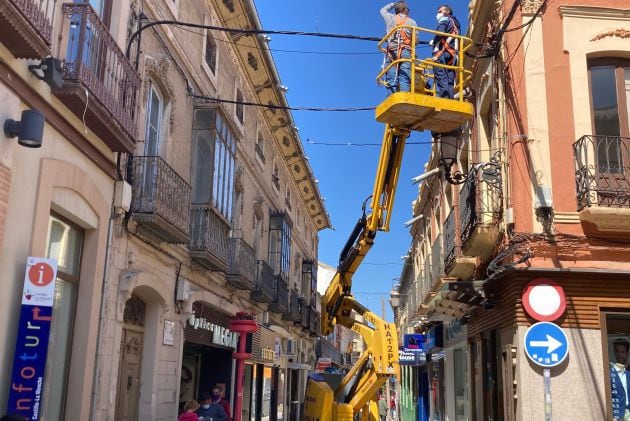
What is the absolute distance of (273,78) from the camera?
61.9ft

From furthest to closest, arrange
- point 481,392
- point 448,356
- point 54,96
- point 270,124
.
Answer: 1. point 270,124
2. point 448,356
3. point 481,392
4. point 54,96

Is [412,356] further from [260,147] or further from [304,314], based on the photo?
[304,314]

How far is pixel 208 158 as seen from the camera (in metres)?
12.8

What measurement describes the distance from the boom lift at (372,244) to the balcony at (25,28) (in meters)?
4.63

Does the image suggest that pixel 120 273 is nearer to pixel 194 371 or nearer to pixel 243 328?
pixel 243 328

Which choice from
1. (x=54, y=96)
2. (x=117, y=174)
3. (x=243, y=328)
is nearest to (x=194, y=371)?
(x=243, y=328)

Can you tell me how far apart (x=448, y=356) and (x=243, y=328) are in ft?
27.3

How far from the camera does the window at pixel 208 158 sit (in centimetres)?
1254

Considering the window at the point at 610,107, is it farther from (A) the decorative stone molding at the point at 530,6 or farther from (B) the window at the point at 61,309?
(B) the window at the point at 61,309

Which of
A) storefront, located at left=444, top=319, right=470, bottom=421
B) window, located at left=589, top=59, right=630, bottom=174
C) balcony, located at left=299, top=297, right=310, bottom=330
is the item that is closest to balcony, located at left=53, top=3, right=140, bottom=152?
window, located at left=589, top=59, right=630, bottom=174

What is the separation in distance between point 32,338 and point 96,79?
296 cm

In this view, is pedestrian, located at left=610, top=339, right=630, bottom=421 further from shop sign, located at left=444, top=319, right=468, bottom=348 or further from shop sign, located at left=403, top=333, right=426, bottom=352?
shop sign, located at left=403, top=333, right=426, bottom=352

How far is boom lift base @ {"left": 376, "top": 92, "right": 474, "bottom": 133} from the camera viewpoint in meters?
9.00

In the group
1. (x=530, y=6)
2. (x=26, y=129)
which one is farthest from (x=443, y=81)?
(x=26, y=129)
